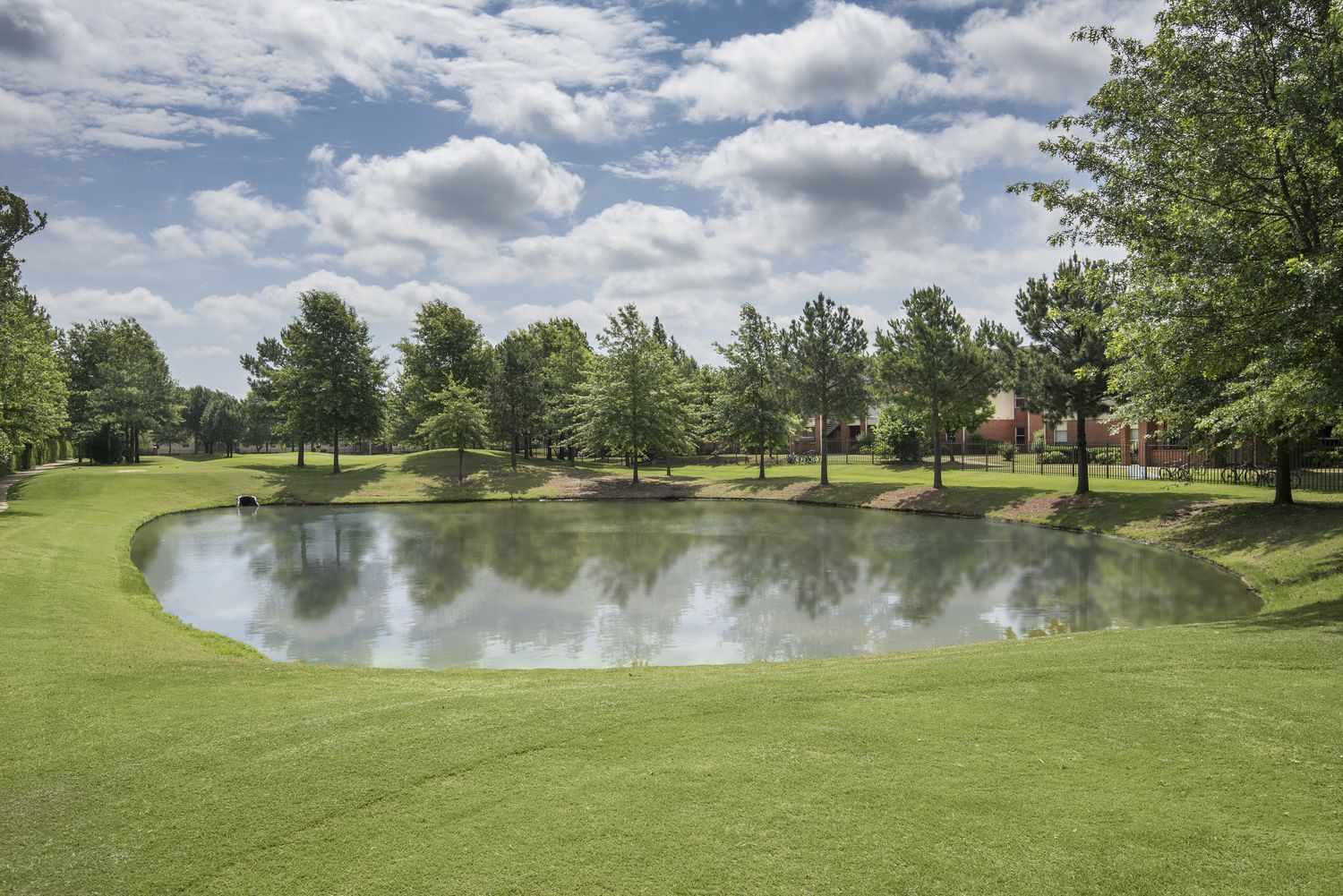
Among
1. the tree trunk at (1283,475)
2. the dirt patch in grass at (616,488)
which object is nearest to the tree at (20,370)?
the dirt patch in grass at (616,488)

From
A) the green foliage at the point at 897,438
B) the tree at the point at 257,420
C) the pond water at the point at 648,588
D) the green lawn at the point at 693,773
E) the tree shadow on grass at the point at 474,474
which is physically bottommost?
the pond water at the point at 648,588

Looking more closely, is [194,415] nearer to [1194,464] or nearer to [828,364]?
[828,364]

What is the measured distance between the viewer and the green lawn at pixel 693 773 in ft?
16.1

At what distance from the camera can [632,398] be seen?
55.4m

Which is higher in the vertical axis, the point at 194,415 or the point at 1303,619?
the point at 194,415

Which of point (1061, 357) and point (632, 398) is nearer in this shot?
point (1061, 357)

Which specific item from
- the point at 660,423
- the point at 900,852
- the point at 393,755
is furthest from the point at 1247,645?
the point at 660,423

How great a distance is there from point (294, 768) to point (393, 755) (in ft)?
2.68

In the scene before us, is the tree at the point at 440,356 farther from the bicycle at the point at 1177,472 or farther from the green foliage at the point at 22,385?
the bicycle at the point at 1177,472

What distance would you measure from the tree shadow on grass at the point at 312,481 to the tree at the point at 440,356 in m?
8.87

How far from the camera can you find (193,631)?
15.6 meters

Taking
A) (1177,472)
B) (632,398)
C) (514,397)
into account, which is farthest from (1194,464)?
(514,397)

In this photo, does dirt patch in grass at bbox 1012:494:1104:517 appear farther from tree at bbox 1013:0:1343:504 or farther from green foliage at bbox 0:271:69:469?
green foliage at bbox 0:271:69:469

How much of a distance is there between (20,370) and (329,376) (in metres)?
28.9
